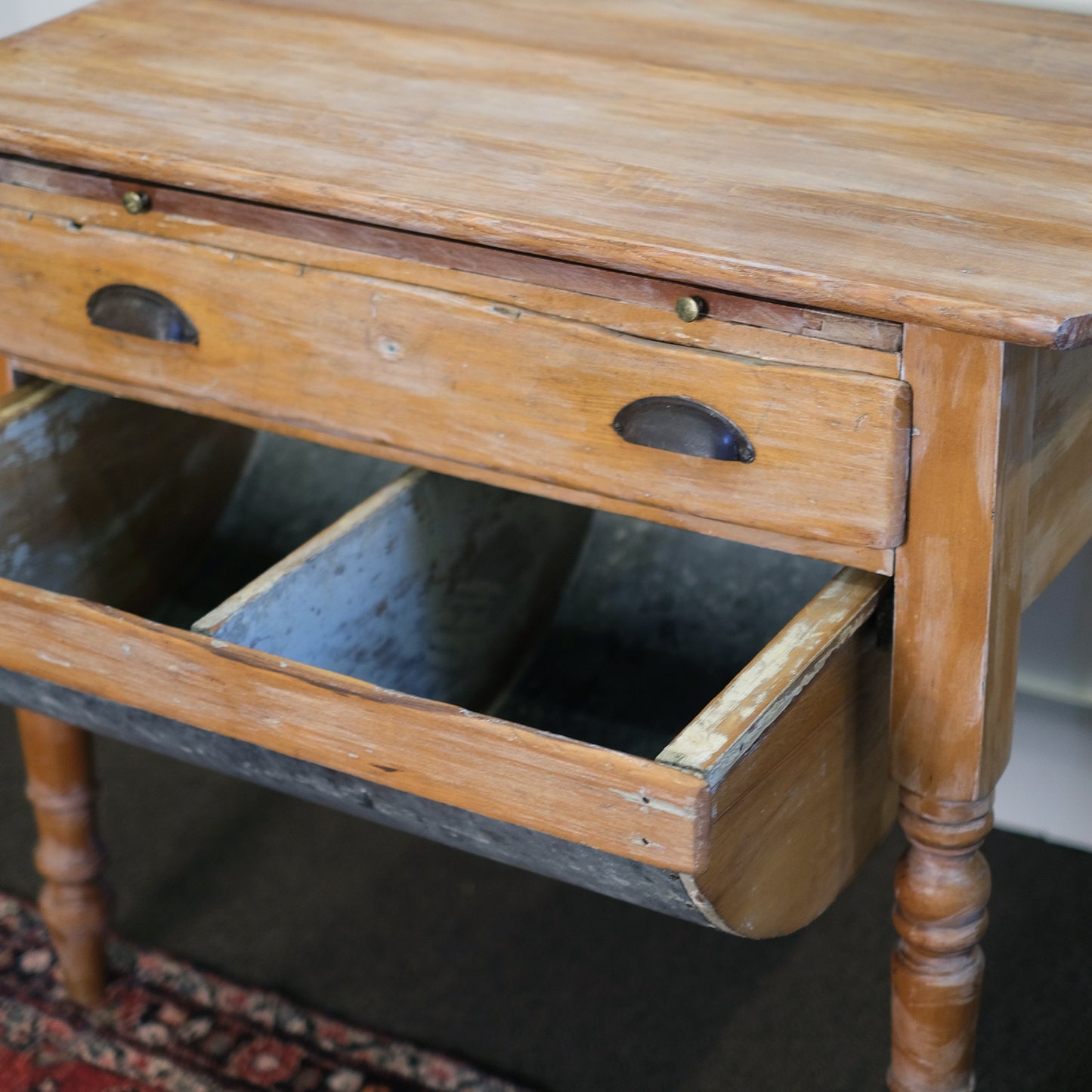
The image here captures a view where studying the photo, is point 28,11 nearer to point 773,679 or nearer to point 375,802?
point 375,802

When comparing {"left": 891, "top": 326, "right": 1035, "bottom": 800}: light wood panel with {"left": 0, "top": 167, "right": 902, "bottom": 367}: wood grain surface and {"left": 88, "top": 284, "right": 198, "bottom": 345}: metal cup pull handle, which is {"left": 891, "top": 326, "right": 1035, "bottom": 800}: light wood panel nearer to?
{"left": 0, "top": 167, "right": 902, "bottom": 367}: wood grain surface

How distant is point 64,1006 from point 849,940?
0.77m

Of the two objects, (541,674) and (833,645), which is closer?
(833,645)

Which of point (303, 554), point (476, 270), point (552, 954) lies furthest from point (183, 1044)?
point (476, 270)

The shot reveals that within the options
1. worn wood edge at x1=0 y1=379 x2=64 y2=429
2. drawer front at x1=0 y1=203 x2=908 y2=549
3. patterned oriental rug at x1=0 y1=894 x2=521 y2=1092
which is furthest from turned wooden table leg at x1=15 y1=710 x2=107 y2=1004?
drawer front at x1=0 y1=203 x2=908 y2=549

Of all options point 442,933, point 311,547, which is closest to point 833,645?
point 311,547

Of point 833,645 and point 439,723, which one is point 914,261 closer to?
point 833,645

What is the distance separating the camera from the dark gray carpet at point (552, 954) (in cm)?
133

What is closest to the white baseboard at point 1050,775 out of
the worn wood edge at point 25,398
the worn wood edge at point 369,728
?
the worn wood edge at point 369,728

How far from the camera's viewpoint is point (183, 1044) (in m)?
1.35

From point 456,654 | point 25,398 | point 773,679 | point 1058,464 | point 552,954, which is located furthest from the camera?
point 552,954

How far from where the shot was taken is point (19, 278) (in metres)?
1.07

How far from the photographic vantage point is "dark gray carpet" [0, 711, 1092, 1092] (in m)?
1.33

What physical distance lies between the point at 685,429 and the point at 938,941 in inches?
15.0
